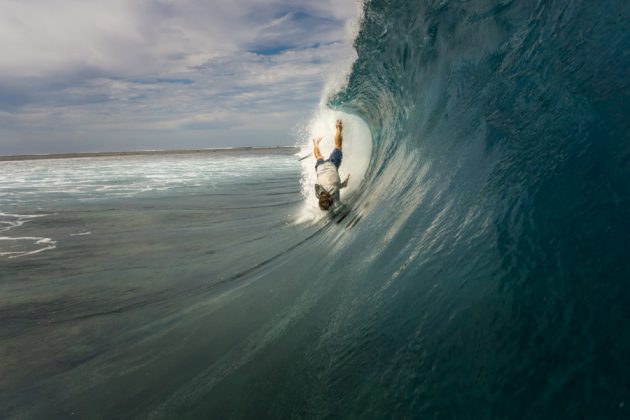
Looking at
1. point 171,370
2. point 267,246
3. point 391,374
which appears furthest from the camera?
point 267,246

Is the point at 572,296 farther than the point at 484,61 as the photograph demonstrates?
No

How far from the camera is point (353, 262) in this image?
12.5 feet

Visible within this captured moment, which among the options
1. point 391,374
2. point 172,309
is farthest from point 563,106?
point 172,309

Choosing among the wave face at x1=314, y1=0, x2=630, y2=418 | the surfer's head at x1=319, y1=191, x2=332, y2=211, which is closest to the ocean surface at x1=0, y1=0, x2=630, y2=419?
the wave face at x1=314, y1=0, x2=630, y2=418

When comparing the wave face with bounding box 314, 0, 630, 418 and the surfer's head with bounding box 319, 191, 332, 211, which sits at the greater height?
the wave face with bounding box 314, 0, 630, 418

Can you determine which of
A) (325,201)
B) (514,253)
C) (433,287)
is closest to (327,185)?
(325,201)

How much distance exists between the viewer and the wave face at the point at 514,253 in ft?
4.55

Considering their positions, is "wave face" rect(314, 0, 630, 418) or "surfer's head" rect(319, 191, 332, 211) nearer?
"wave face" rect(314, 0, 630, 418)

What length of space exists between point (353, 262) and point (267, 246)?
3119 mm

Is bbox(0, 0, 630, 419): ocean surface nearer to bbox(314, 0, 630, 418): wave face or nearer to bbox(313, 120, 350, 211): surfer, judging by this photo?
bbox(314, 0, 630, 418): wave face

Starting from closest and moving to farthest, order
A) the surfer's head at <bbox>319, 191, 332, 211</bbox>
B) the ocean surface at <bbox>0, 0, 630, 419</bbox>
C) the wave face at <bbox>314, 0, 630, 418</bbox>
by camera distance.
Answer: the wave face at <bbox>314, 0, 630, 418</bbox> < the ocean surface at <bbox>0, 0, 630, 419</bbox> < the surfer's head at <bbox>319, 191, 332, 211</bbox>

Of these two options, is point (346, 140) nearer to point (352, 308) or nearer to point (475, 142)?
point (475, 142)

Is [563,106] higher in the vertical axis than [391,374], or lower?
higher

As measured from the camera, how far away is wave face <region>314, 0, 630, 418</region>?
4.55 feet
